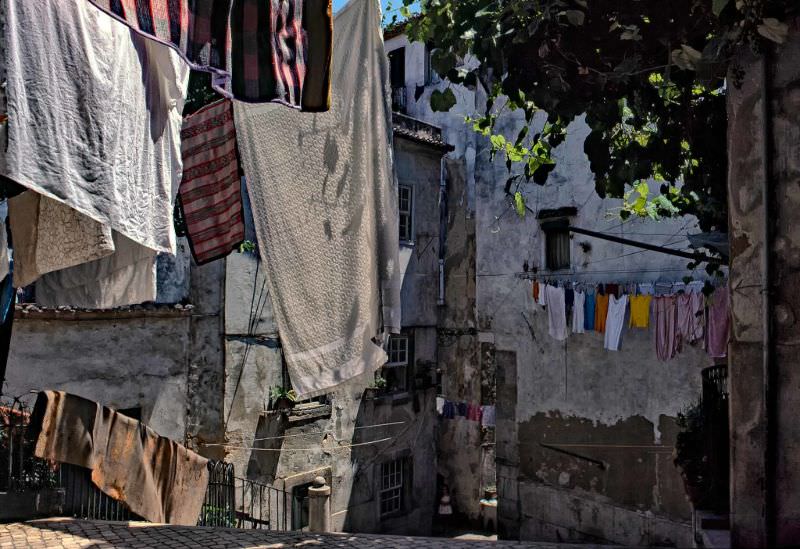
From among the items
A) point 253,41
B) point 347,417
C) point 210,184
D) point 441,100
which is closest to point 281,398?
point 347,417

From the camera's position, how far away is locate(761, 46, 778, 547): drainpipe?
4.18 metres

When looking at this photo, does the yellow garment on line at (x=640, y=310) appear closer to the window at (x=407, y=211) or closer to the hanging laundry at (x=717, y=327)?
the hanging laundry at (x=717, y=327)

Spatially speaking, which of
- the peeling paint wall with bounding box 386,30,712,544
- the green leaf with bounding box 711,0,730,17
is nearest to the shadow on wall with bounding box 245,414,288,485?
the peeling paint wall with bounding box 386,30,712,544

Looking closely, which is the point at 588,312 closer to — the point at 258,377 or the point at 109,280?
the point at 258,377

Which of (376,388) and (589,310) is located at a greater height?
(589,310)

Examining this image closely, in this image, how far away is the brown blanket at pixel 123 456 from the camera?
26.2 feet

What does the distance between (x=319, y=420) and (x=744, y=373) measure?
13.1 m

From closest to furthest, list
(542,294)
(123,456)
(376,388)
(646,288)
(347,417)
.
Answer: (123,456) < (646,288) < (542,294) < (347,417) < (376,388)

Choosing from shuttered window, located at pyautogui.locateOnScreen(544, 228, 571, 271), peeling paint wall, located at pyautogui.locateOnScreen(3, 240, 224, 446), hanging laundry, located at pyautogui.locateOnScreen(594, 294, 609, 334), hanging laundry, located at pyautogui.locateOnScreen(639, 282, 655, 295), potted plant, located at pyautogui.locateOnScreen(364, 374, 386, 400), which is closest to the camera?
peeling paint wall, located at pyautogui.locateOnScreen(3, 240, 224, 446)

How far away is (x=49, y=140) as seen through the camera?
3.79m

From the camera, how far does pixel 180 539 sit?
6641mm

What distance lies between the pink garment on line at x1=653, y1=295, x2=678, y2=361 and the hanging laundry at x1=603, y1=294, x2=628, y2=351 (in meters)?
0.68

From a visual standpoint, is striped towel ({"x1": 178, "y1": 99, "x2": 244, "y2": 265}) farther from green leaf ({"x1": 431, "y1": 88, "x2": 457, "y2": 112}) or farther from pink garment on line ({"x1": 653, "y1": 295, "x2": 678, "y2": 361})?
pink garment on line ({"x1": 653, "y1": 295, "x2": 678, "y2": 361})

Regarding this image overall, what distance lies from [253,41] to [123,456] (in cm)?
606
